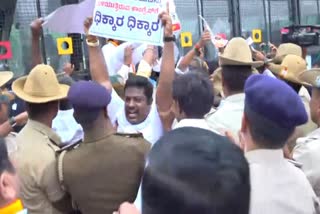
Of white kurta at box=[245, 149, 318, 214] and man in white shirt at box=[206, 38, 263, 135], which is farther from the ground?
man in white shirt at box=[206, 38, 263, 135]

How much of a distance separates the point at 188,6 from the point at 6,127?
8.29 meters

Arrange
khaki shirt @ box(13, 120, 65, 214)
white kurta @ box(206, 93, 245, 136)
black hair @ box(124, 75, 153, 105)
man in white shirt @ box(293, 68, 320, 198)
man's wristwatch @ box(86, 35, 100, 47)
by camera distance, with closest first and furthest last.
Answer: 1. man in white shirt @ box(293, 68, 320, 198)
2. khaki shirt @ box(13, 120, 65, 214)
3. white kurta @ box(206, 93, 245, 136)
4. man's wristwatch @ box(86, 35, 100, 47)
5. black hair @ box(124, 75, 153, 105)

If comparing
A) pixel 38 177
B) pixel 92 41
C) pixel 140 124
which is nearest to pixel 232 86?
pixel 140 124

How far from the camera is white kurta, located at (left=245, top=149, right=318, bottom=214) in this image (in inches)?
94.9

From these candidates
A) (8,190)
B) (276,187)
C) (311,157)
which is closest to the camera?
(8,190)

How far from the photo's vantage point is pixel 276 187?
7.99ft

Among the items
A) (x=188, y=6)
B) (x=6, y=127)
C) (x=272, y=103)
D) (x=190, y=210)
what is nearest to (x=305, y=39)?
(x=188, y=6)

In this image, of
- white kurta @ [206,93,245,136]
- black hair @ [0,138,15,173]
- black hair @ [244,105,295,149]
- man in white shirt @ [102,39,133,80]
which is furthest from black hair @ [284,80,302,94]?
black hair @ [0,138,15,173]

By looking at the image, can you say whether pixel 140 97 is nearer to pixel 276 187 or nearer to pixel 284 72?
pixel 284 72

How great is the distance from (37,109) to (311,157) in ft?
5.02

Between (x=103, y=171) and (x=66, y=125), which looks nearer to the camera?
(x=103, y=171)

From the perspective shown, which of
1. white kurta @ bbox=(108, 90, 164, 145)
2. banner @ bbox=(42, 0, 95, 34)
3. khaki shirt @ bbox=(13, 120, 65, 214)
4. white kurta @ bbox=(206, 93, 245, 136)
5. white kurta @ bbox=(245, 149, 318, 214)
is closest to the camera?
white kurta @ bbox=(245, 149, 318, 214)

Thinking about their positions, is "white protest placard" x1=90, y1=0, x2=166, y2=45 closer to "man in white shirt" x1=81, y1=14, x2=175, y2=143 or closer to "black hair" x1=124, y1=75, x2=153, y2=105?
"man in white shirt" x1=81, y1=14, x2=175, y2=143

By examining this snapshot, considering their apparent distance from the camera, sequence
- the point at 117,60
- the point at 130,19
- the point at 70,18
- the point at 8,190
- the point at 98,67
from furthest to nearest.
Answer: the point at 117,60
the point at 70,18
the point at 130,19
the point at 98,67
the point at 8,190
